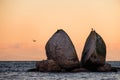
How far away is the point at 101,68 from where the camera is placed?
4906 centimetres

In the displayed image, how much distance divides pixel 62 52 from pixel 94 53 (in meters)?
3.49

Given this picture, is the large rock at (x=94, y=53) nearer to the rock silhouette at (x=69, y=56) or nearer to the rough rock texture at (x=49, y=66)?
the rock silhouette at (x=69, y=56)

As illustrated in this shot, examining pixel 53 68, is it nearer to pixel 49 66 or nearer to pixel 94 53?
pixel 49 66

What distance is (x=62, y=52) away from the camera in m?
48.6

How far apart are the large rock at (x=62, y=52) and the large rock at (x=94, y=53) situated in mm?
1319

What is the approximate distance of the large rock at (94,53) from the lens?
48.3 metres

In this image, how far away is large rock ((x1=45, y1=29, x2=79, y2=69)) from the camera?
48.3 m

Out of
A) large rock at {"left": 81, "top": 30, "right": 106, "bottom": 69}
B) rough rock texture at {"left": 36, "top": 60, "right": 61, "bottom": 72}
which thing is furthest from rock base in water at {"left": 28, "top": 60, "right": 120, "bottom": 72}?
large rock at {"left": 81, "top": 30, "right": 106, "bottom": 69}

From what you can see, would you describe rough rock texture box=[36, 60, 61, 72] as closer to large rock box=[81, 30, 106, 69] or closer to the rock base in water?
the rock base in water

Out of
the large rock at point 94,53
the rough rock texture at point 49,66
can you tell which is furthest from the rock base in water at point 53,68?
the large rock at point 94,53

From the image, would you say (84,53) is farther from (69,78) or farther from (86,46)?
(69,78)

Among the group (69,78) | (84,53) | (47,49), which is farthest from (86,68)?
(69,78)

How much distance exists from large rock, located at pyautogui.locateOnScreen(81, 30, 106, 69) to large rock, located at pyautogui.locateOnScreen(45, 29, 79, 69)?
132cm

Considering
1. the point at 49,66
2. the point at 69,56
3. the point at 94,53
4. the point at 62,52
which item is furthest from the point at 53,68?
the point at 94,53
